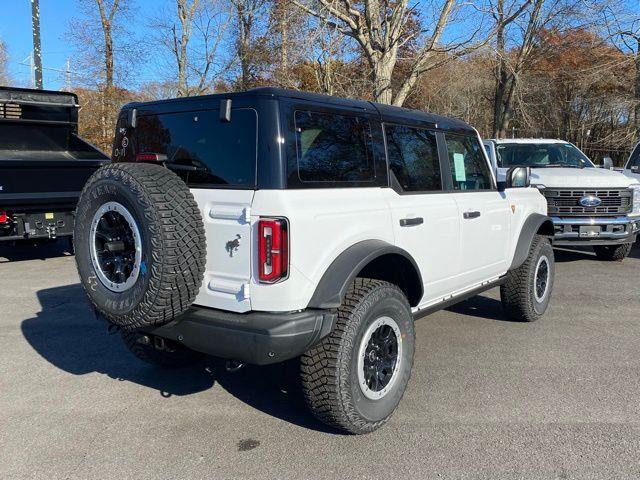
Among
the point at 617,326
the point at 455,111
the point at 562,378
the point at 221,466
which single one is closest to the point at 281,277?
the point at 221,466

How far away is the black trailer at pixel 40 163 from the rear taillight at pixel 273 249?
6910 millimetres

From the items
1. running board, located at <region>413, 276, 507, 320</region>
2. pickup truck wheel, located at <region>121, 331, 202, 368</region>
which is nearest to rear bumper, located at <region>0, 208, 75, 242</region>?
pickup truck wheel, located at <region>121, 331, 202, 368</region>

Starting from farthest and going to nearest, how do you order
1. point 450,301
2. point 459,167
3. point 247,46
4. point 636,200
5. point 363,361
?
1. point 247,46
2. point 636,200
3. point 459,167
4. point 450,301
5. point 363,361

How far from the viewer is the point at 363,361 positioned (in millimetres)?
3461

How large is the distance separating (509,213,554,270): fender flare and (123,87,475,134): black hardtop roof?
1.19 metres

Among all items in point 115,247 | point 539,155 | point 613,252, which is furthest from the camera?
point 539,155

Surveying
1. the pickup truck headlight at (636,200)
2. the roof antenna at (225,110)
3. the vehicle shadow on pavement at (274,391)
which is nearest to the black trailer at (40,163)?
the vehicle shadow on pavement at (274,391)

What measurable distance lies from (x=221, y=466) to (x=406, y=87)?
40.1 feet

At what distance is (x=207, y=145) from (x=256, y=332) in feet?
4.03

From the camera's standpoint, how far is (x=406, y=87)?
14.0 meters

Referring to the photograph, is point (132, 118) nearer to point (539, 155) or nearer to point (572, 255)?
point (539, 155)

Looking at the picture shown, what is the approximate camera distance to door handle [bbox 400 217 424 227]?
3.84 meters

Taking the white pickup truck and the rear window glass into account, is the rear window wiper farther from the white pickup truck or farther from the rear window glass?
the white pickup truck

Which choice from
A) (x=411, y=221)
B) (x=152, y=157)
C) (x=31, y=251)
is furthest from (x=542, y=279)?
(x=31, y=251)
